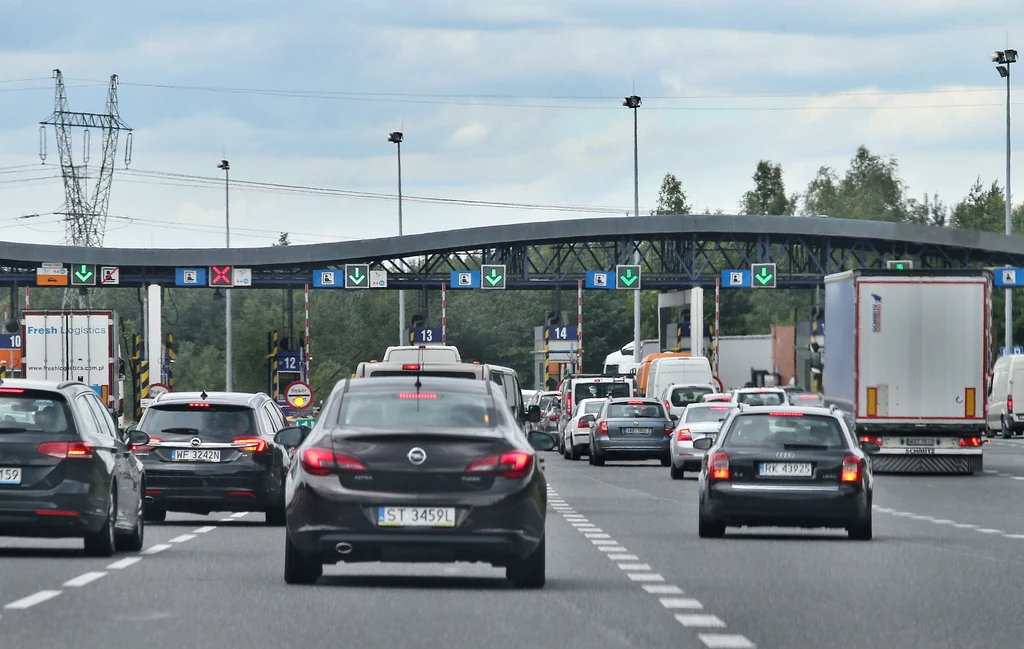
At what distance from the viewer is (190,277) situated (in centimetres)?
7231

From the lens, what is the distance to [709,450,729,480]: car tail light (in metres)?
19.9

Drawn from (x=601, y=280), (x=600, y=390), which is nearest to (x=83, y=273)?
(x=601, y=280)

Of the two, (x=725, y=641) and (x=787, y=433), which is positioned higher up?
(x=787, y=433)

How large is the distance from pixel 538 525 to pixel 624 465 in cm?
3397

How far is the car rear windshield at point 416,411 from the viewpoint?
1365cm

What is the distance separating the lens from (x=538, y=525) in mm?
13500

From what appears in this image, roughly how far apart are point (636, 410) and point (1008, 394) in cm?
2410

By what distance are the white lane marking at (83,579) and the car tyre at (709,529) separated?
712 cm

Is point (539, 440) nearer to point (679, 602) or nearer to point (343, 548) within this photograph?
point (343, 548)

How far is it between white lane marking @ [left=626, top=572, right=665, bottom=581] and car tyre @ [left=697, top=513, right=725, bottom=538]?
4.76 metres

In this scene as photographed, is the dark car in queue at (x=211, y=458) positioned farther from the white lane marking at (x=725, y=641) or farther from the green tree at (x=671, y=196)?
the green tree at (x=671, y=196)

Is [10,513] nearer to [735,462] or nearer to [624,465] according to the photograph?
[735,462]

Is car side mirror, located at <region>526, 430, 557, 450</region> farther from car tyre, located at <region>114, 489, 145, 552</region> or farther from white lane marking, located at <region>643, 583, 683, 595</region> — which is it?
car tyre, located at <region>114, 489, 145, 552</region>

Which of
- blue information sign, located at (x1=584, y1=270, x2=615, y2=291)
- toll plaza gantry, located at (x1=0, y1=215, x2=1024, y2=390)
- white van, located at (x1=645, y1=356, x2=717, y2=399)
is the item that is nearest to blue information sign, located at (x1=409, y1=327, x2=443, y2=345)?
toll plaza gantry, located at (x1=0, y1=215, x2=1024, y2=390)
